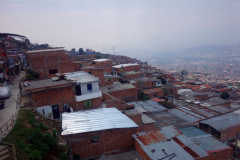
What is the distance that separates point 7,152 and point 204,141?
426 inches

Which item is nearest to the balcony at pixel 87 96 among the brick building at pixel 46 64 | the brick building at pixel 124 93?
the brick building at pixel 124 93

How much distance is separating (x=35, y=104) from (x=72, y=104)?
2.09 m

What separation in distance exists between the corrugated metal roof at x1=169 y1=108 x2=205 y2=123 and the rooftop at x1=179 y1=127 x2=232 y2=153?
1.86m

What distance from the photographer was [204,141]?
10680 millimetres

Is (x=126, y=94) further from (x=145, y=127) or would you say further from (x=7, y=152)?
(x=7, y=152)

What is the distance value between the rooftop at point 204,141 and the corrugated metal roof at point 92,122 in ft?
17.6

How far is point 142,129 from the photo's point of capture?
10141 millimetres

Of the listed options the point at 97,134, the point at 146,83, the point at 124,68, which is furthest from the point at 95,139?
the point at 124,68

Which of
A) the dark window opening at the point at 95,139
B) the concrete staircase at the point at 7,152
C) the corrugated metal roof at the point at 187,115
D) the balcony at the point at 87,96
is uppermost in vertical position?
the balcony at the point at 87,96

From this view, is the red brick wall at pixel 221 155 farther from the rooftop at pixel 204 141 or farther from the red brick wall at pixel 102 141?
the red brick wall at pixel 102 141

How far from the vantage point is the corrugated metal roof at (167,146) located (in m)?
6.59

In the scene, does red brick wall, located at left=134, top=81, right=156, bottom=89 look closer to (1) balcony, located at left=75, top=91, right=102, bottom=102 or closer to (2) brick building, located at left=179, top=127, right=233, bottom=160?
(2) brick building, located at left=179, top=127, right=233, bottom=160

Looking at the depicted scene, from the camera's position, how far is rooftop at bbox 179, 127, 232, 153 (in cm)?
979

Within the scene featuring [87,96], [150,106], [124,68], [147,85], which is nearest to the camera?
[87,96]
